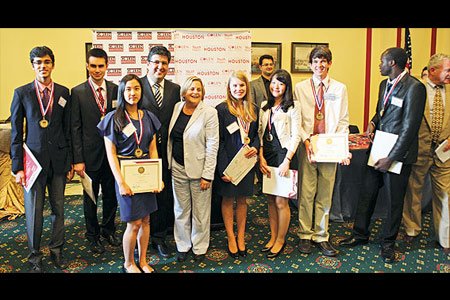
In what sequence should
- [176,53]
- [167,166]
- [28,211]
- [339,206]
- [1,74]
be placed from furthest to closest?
[1,74] → [176,53] → [339,206] → [167,166] → [28,211]

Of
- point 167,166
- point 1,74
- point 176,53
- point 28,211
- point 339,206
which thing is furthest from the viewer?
point 1,74

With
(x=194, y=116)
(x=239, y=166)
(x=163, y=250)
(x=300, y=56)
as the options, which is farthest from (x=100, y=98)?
(x=300, y=56)

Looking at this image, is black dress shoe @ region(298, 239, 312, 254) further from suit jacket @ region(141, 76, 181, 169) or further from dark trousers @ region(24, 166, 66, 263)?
dark trousers @ region(24, 166, 66, 263)

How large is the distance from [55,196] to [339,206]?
2.54 metres

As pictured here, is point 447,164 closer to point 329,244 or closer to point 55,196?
point 329,244

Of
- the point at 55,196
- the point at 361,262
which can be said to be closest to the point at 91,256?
the point at 55,196

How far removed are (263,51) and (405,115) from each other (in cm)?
320

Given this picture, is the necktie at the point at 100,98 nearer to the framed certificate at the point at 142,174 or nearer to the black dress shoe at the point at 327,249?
the framed certificate at the point at 142,174

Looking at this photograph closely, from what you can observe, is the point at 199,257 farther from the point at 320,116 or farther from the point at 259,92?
the point at 259,92

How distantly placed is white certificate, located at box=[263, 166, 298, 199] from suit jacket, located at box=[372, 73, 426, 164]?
0.75 metres

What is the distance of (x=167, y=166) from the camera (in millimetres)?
3006

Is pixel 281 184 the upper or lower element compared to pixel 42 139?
lower

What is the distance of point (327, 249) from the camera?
10.0ft

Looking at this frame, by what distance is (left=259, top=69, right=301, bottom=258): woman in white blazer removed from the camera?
2801 millimetres
